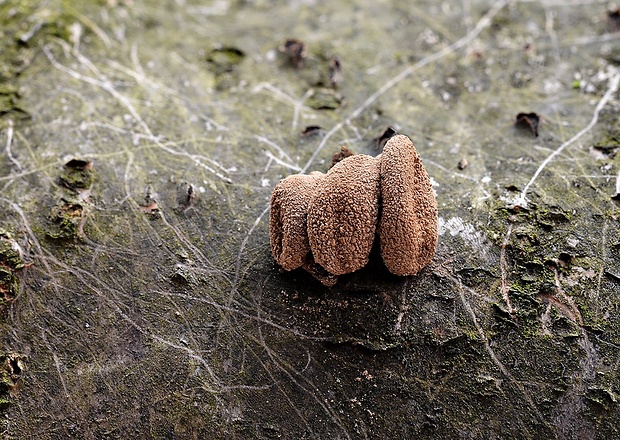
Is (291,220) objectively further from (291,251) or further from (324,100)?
(324,100)

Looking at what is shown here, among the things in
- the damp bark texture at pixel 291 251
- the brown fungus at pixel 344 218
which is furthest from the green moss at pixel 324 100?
the brown fungus at pixel 344 218

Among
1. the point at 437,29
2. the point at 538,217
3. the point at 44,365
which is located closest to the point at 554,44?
the point at 437,29

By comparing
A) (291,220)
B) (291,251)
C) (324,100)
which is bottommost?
(291,251)

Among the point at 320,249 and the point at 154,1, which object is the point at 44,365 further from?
the point at 154,1

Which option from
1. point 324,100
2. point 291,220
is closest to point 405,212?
point 291,220

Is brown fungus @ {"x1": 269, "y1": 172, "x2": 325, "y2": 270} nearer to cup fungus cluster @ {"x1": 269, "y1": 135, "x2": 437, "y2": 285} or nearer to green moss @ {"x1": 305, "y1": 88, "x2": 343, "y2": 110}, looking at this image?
cup fungus cluster @ {"x1": 269, "y1": 135, "x2": 437, "y2": 285}

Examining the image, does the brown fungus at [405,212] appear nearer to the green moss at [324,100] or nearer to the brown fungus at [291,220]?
the brown fungus at [291,220]
